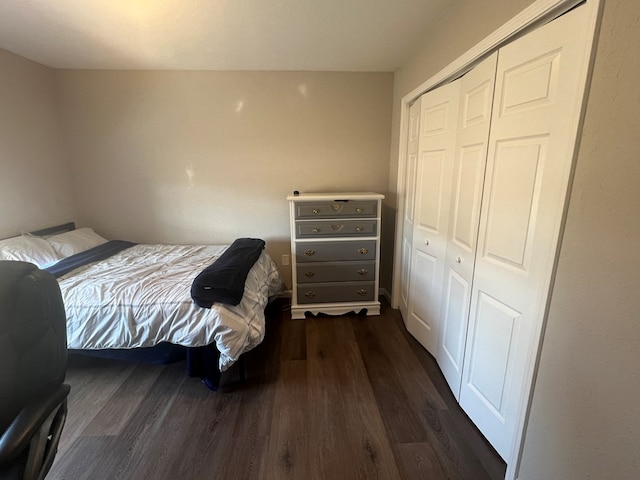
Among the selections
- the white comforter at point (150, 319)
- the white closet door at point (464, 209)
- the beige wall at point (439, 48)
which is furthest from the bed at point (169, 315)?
the beige wall at point (439, 48)

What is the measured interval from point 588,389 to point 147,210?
11.4 ft

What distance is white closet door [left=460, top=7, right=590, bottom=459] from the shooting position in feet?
3.23

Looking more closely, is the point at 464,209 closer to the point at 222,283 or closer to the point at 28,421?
the point at 222,283

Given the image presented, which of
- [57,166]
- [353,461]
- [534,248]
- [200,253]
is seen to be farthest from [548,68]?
[57,166]

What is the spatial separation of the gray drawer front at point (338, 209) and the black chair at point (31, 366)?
5.75 feet

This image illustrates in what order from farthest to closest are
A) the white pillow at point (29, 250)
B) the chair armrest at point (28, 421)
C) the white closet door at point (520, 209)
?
1. the white pillow at point (29, 250)
2. the white closet door at point (520, 209)
3. the chair armrest at point (28, 421)

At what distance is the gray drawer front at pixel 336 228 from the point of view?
254cm

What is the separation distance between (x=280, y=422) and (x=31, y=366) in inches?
45.7

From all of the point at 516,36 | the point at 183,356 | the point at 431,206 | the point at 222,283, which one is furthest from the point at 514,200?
the point at 183,356

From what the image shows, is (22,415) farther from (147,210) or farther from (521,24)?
(147,210)

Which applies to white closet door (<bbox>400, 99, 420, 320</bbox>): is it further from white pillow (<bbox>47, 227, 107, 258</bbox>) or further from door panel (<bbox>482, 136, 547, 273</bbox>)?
white pillow (<bbox>47, 227, 107, 258</bbox>)

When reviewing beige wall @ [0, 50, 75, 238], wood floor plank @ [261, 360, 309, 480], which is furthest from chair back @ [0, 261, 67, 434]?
beige wall @ [0, 50, 75, 238]

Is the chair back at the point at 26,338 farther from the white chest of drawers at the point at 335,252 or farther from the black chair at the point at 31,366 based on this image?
the white chest of drawers at the point at 335,252

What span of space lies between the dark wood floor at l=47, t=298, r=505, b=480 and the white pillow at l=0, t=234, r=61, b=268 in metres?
0.79
